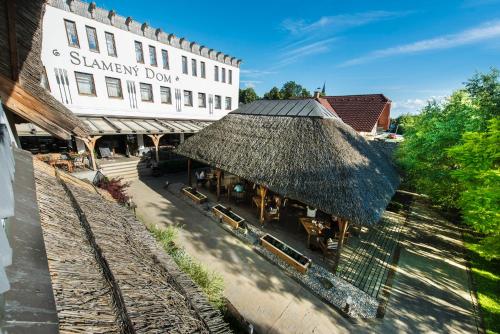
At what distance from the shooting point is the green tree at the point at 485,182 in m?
6.48

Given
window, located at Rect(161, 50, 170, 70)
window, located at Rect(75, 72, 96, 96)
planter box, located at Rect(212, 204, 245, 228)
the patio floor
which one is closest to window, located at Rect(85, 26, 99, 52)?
window, located at Rect(75, 72, 96, 96)

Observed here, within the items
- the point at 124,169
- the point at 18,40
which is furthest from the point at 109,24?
the point at 18,40

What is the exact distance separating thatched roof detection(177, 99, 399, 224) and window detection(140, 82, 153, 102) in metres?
7.50

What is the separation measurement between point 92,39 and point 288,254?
18933 mm

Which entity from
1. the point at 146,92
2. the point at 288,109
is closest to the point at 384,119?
the point at 288,109

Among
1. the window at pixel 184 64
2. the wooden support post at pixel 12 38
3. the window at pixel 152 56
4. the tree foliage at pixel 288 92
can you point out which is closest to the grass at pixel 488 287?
the wooden support post at pixel 12 38

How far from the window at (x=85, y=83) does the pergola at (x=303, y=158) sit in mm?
8499

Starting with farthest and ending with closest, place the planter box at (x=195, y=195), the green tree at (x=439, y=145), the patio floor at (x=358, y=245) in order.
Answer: the planter box at (x=195, y=195) → the green tree at (x=439, y=145) → the patio floor at (x=358, y=245)

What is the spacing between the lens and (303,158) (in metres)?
9.20

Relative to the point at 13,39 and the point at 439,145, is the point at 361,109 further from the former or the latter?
the point at 13,39

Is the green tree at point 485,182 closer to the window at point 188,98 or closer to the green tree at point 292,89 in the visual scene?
the window at point 188,98

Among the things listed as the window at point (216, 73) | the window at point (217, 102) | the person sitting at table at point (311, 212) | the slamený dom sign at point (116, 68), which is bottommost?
the person sitting at table at point (311, 212)

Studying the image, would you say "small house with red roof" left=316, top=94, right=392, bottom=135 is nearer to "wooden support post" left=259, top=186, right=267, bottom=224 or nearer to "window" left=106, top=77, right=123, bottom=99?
"wooden support post" left=259, top=186, right=267, bottom=224

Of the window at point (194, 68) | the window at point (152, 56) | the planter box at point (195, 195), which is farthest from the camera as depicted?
the window at point (194, 68)
